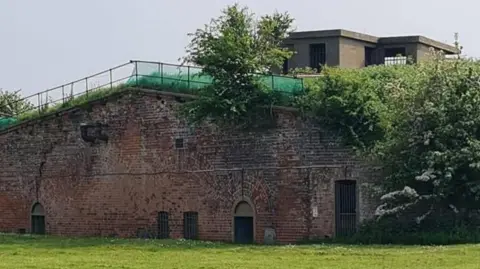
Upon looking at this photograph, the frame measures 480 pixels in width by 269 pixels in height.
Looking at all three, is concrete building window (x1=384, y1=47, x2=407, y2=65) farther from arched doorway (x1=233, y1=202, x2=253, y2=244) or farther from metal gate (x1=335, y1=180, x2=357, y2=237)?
metal gate (x1=335, y1=180, x2=357, y2=237)

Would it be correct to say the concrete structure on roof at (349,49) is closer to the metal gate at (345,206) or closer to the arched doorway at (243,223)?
the arched doorway at (243,223)

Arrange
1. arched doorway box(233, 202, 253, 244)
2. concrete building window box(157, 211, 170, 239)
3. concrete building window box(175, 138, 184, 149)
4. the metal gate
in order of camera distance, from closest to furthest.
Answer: the metal gate
arched doorway box(233, 202, 253, 244)
concrete building window box(175, 138, 184, 149)
concrete building window box(157, 211, 170, 239)

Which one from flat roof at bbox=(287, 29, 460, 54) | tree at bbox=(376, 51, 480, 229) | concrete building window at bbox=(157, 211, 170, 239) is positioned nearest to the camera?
tree at bbox=(376, 51, 480, 229)

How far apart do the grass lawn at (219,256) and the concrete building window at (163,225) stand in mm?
7140

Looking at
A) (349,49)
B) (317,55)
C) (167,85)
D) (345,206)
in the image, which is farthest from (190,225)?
(349,49)

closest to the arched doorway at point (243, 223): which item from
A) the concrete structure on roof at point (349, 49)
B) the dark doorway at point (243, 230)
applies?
the dark doorway at point (243, 230)

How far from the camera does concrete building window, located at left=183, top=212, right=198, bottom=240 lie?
1519 inches

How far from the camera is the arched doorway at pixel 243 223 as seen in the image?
3709cm

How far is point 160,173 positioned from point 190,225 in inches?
92.2

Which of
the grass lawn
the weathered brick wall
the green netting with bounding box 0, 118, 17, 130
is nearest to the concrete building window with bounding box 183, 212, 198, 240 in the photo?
the weathered brick wall

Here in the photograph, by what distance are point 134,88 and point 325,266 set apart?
18.6 meters

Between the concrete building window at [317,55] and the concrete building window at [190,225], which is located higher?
the concrete building window at [317,55]

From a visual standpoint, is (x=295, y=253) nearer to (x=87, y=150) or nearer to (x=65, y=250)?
(x=65, y=250)

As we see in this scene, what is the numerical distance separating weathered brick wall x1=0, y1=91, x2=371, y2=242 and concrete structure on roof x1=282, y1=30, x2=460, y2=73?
9.17 metres
